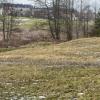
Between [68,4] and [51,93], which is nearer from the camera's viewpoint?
[51,93]

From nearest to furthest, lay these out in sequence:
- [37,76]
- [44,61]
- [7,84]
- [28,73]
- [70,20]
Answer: [7,84] → [37,76] → [28,73] → [44,61] → [70,20]

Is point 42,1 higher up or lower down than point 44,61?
higher up

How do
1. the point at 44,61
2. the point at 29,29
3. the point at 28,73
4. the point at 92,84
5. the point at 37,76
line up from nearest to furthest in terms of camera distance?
the point at 92,84 < the point at 37,76 < the point at 28,73 < the point at 44,61 < the point at 29,29

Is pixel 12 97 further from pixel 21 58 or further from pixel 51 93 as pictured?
pixel 21 58

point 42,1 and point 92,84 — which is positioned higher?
point 42,1

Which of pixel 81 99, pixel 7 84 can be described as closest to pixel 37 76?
pixel 7 84

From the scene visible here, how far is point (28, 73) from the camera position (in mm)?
17781

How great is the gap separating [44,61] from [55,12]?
1725 inches

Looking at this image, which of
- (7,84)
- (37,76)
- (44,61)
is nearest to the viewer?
(7,84)

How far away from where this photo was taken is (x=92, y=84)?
44.3 feet

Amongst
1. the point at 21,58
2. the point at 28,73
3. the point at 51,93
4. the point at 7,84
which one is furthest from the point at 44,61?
the point at 51,93

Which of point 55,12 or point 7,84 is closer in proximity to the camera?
point 7,84

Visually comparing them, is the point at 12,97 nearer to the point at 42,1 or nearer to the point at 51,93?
the point at 51,93

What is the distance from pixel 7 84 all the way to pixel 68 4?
58.8m
